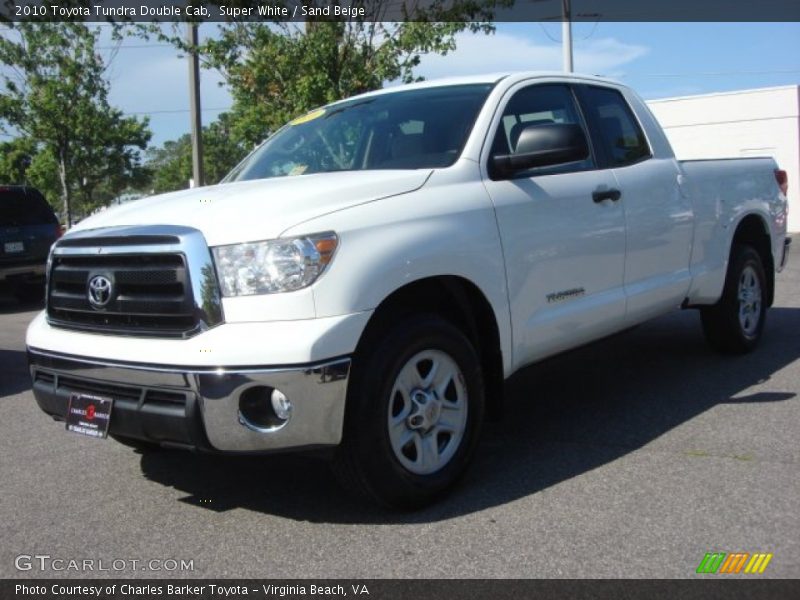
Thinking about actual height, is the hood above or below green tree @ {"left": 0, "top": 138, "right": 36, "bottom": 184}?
below

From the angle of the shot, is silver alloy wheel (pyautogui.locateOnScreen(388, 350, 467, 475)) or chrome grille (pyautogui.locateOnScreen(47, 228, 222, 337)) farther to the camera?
silver alloy wheel (pyautogui.locateOnScreen(388, 350, 467, 475))

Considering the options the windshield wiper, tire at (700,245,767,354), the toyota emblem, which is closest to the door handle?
the windshield wiper

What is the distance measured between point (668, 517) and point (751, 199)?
3.68m

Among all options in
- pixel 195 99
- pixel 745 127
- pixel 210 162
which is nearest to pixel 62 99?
pixel 195 99

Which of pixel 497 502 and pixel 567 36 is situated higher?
pixel 567 36

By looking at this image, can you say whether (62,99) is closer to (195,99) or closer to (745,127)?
(195,99)

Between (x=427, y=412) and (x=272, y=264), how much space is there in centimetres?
98

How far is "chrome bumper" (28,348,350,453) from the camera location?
3346 millimetres

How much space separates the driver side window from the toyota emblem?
6.48 ft

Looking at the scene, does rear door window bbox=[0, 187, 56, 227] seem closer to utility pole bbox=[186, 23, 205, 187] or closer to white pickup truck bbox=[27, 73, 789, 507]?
utility pole bbox=[186, 23, 205, 187]

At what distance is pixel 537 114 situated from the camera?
194 inches

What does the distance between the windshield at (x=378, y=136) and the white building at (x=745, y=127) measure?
23.5 metres

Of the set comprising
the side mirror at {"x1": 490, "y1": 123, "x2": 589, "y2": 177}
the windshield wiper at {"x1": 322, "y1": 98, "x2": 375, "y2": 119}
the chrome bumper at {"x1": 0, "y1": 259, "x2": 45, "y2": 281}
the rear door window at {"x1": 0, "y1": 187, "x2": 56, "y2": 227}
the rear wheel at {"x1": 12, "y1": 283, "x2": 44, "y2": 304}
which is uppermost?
the windshield wiper at {"x1": 322, "y1": 98, "x2": 375, "y2": 119}
